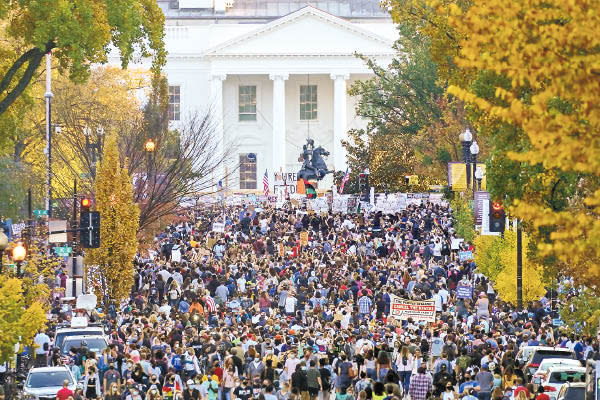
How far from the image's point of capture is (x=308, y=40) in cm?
10138

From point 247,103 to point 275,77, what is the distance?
4872mm

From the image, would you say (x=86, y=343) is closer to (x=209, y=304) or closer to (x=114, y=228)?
(x=209, y=304)

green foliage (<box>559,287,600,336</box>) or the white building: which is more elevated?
the white building

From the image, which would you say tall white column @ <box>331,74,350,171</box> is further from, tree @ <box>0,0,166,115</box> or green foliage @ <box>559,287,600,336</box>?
tree @ <box>0,0,166,115</box>

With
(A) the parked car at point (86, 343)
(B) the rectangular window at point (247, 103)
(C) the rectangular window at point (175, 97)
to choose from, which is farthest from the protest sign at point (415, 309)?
(B) the rectangular window at point (247, 103)

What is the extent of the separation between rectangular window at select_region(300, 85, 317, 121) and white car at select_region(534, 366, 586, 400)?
81.5 m

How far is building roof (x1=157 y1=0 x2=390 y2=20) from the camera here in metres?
116

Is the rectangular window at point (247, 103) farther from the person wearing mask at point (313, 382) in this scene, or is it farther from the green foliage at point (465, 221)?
the person wearing mask at point (313, 382)

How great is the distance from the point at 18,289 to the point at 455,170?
2667cm

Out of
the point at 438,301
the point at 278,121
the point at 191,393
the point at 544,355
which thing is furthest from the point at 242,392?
the point at 278,121

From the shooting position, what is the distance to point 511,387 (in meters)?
24.0

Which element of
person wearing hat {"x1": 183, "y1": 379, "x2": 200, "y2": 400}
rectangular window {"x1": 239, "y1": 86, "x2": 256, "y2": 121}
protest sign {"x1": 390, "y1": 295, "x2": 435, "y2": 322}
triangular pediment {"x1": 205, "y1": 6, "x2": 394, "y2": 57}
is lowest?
person wearing hat {"x1": 183, "y1": 379, "x2": 200, "y2": 400}

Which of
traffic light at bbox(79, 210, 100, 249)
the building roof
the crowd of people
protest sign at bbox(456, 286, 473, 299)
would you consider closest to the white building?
the building roof

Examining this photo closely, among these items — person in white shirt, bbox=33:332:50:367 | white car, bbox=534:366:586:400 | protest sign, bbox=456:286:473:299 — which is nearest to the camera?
white car, bbox=534:366:586:400
